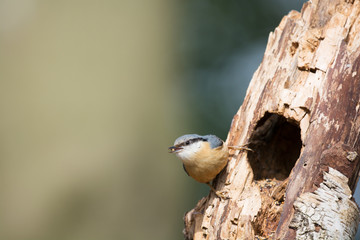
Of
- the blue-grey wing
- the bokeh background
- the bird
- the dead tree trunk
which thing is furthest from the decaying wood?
the bokeh background

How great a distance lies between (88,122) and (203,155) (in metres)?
2.77

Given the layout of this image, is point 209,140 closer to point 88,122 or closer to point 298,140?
point 298,140

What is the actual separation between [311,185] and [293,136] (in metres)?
1.15

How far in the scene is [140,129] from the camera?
19.6 feet

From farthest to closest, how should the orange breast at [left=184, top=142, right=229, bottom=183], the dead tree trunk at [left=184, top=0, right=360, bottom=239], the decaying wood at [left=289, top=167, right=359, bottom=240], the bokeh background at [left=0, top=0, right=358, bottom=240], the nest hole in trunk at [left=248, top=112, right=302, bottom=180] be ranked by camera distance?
the bokeh background at [left=0, top=0, right=358, bottom=240], the nest hole in trunk at [left=248, top=112, right=302, bottom=180], the orange breast at [left=184, top=142, right=229, bottom=183], the dead tree trunk at [left=184, top=0, right=360, bottom=239], the decaying wood at [left=289, top=167, right=359, bottom=240]

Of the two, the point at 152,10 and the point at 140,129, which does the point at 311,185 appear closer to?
the point at 140,129

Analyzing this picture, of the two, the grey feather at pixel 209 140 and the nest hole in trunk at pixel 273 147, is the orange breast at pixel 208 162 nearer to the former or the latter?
the grey feather at pixel 209 140

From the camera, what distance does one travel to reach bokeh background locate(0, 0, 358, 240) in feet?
17.8

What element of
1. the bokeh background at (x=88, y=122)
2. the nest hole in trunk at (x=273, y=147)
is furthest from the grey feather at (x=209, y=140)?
the bokeh background at (x=88, y=122)

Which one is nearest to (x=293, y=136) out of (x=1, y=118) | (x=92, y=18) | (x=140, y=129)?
(x=140, y=129)

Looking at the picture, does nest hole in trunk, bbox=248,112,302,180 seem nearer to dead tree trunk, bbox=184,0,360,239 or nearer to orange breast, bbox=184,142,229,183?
dead tree trunk, bbox=184,0,360,239

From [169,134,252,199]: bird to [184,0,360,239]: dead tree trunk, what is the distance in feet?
0.30

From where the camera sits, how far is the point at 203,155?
3117 mm

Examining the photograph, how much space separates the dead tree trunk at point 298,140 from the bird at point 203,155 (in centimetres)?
9
